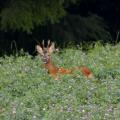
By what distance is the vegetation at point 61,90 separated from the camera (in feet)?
17.5

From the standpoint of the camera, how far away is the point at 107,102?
5801 mm

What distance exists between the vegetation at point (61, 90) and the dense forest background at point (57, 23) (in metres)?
1.94

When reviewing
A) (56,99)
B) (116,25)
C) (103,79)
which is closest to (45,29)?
(116,25)

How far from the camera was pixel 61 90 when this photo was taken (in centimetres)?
623

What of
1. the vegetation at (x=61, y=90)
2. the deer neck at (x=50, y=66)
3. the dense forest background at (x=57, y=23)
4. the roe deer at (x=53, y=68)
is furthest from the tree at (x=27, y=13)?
the deer neck at (x=50, y=66)

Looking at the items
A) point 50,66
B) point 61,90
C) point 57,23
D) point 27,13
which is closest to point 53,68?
point 50,66

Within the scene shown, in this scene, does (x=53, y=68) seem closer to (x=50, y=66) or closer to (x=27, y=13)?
(x=50, y=66)

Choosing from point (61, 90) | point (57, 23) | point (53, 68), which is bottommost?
point (61, 90)

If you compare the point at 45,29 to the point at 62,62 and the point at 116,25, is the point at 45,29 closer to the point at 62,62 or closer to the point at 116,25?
the point at 116,25

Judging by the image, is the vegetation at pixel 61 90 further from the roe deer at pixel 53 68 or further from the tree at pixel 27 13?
the tree at pixel 27 13

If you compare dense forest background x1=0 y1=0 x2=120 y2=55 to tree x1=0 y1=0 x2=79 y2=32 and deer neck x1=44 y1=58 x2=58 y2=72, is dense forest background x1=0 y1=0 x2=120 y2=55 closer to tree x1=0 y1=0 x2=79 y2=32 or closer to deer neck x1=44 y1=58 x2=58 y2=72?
tree x1=0 y1=0 x2=79 y2=32

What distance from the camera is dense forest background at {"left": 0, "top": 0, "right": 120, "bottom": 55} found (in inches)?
424

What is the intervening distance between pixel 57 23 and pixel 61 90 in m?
6.04

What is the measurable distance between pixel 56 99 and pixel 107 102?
535mm
